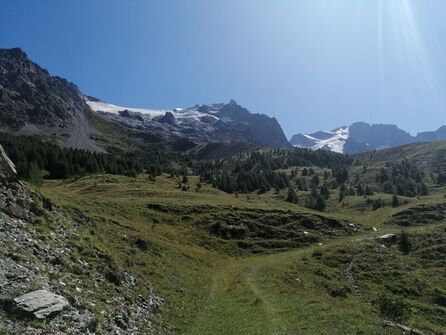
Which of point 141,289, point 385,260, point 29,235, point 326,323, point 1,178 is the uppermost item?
point 1,178

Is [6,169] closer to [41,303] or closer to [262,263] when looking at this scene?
[41,303]

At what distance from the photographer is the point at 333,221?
321ft

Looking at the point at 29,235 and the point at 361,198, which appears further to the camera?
the point at 361,198

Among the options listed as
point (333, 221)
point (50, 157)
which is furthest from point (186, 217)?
point (50, 157)

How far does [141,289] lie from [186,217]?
53075 mm

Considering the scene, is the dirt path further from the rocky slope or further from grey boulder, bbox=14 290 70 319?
grey boulder, bbox=14 290 70 319

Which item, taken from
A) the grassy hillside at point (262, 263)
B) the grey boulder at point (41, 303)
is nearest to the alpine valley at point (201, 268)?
the grey boulder at point (41, 303)

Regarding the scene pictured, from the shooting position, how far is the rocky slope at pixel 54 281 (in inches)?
779

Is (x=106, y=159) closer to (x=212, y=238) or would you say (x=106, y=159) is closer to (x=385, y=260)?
(x=212, y=238)

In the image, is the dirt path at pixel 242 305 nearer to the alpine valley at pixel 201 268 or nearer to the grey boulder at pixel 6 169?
the alpine valley at pixel 201 268

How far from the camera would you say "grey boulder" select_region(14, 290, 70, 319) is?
19.5 m

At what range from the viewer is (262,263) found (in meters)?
66.9

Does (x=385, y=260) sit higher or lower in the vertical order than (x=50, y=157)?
lower

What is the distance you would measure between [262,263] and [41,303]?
49466 mm
